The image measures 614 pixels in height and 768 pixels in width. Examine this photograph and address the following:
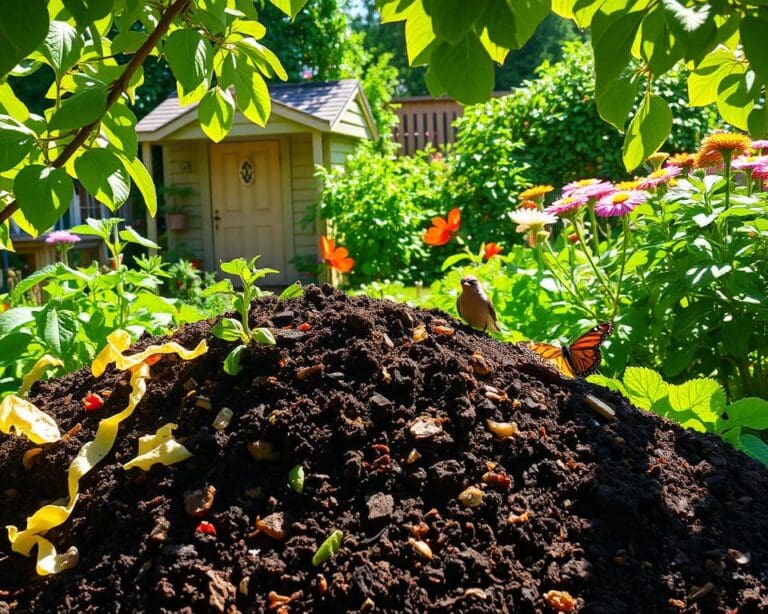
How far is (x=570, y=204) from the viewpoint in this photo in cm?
288

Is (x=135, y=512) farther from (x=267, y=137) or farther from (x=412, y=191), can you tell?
(x=267, y=137)

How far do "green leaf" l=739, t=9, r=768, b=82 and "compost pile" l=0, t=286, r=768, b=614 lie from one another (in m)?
0.76

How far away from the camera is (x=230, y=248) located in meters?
11.4

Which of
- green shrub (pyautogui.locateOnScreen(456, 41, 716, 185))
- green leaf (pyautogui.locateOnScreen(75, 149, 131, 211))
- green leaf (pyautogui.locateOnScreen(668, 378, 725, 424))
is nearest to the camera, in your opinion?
green leaf (pyautogui.locateOnScreen(75, 149, 131, 211))

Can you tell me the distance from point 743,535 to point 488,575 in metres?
0.50

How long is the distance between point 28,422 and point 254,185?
993 cm

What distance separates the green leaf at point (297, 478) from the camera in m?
1.33

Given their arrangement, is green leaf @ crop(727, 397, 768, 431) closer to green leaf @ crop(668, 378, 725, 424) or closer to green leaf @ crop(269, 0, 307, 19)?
green leaf @ crop(668, 378, 725, 424)

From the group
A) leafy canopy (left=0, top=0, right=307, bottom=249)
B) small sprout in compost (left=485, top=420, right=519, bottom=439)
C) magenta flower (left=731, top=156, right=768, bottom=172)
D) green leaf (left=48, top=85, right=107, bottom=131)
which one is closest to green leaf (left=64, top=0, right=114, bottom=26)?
leafy canopy (left=0, top=0, right=307, bottom=249)

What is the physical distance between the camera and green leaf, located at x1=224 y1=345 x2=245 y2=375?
5.07 feet

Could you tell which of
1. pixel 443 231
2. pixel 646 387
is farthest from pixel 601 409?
pixel 443 231

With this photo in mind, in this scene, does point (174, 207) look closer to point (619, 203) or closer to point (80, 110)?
point (619, 203)

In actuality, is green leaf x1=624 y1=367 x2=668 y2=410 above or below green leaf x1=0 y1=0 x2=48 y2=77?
below

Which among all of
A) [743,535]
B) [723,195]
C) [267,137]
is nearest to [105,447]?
[743,535]
